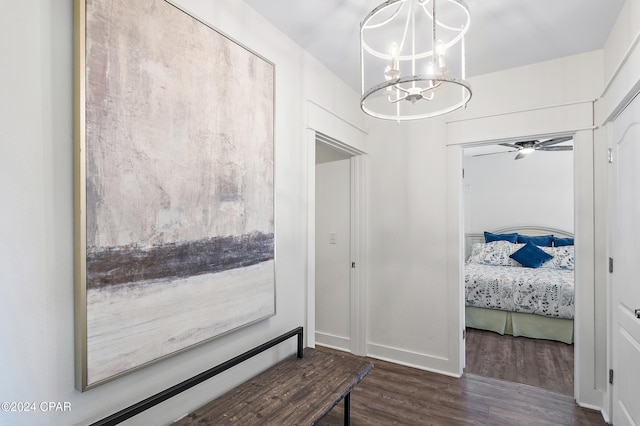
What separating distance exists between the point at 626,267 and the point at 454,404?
1397 mm

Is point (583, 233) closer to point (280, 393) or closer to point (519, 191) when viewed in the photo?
point (280, 393)

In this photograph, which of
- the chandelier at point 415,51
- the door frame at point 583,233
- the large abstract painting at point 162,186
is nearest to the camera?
the large abstract painting at point 162,186

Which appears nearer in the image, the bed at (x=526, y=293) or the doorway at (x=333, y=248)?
the doorway at (x=333, y=248)

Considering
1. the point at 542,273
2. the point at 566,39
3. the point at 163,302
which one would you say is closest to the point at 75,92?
the point at 163,302

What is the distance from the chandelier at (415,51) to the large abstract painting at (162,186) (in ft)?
2.33

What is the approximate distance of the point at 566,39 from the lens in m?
2.22

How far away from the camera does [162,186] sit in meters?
1.38

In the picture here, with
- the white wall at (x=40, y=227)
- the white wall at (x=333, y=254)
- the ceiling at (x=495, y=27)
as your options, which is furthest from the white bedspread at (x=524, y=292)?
the white wall at (x=40, y=227)

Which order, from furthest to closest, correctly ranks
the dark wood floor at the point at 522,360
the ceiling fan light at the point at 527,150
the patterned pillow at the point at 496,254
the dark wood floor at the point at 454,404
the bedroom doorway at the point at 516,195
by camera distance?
1. the patterned pillow at the point at 496,254
2. the ceiling fan light at the point at 527,150
3. the bedroom doorway at the point at 516,195
4. the dark wood floor at the point at 522,360
5. the dark wood floor at the point at 454,404

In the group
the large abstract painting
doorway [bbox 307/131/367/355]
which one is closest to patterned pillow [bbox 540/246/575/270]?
doorway [bbox 307/131/367/355]

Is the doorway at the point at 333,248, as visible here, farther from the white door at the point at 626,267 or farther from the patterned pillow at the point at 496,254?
the patterned pillow at the point at 496,254

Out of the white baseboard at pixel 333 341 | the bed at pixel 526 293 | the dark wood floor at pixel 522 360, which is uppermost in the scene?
the bed at pixel 526 293

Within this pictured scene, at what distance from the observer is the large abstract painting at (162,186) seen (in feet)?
3.79

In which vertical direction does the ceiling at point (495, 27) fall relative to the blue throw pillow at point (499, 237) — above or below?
above
